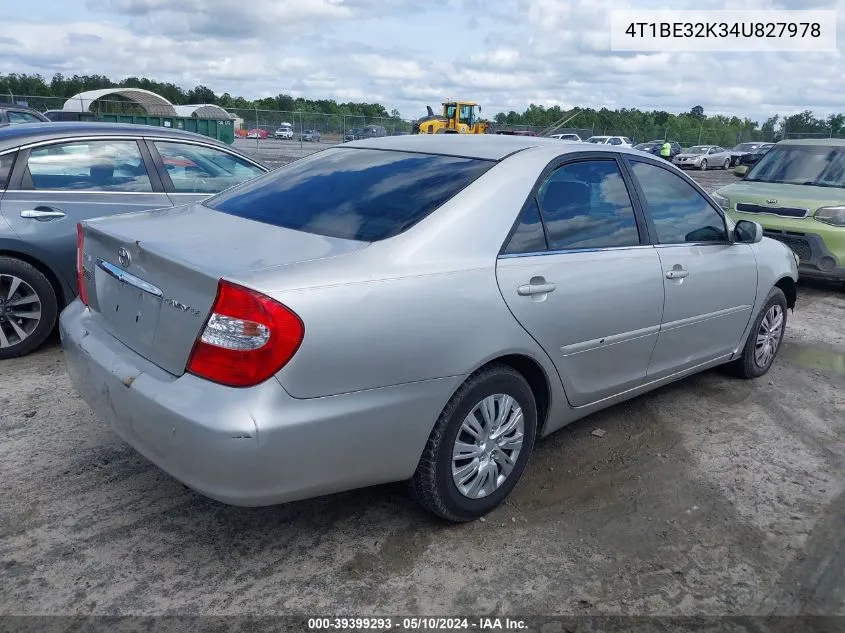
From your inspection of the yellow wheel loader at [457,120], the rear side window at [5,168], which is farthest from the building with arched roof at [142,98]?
the rear side window at [5,168]

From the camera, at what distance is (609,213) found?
3.71 metres

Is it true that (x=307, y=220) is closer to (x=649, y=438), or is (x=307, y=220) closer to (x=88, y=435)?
(x=88, y=435)

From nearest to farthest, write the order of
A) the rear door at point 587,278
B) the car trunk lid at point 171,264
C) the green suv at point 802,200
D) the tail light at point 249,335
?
the tail light at point 249,335 → the car trunk lid at point 171,264 → the rear door at point 587,278 → the green suv at point 802,200

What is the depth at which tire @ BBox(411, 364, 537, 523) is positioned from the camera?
9.44ft

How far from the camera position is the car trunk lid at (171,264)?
2.55m

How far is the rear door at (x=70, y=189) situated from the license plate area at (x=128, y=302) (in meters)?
2.09

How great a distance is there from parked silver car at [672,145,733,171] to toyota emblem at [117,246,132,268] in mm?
37113

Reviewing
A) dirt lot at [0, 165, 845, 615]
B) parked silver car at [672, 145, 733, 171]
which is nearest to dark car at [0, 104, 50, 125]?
dirt lot at [0, 165, 845, 615]

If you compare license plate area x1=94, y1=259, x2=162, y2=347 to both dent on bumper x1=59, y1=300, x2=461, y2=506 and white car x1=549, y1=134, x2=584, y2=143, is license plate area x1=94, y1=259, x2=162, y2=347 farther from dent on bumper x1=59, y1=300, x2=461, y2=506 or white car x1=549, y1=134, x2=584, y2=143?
white car x1=549, y1=134, x2=584, y2=143

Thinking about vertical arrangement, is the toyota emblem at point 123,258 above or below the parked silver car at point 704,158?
above

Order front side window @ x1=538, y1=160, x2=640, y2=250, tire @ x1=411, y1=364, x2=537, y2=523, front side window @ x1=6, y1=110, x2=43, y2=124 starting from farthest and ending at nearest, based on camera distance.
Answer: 1. front side window @ x1=6, y1=110, x2=43, y2=124
2. front side window @ x1=538, y1=160, x2=640, y2=250
3. tire @ x1=411, y1=364, x2=537, y2=523

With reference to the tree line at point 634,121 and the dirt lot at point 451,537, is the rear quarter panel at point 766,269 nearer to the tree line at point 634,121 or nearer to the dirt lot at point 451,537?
the dirt lot at point 451,537

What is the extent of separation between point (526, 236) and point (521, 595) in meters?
1.49

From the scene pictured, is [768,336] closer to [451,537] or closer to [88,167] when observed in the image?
[451,537]
